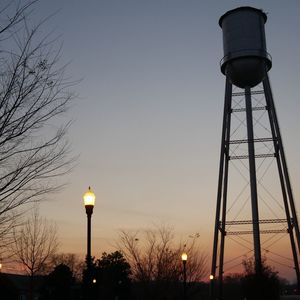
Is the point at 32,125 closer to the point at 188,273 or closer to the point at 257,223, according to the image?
the point at 257,223

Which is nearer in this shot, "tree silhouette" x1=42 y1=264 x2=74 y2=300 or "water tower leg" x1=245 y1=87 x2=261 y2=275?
"water tower leg" x1=245 y1=87 x2=261 y2=275

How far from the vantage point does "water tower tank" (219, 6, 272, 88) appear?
1372 inches

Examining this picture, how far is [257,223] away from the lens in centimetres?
3369

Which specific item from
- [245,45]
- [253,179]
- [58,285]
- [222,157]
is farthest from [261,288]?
[58,285]

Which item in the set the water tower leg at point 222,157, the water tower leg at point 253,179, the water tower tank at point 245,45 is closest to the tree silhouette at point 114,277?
the water tower leg at point 222,157

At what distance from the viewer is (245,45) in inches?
1375

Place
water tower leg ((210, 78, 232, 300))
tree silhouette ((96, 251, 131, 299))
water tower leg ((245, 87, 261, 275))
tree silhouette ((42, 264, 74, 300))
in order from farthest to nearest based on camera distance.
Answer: tree silhouette ((96, 251, 131, 299))
tree silhouette ((42, 264, 74, 300))
water tower leg ((210, 78, 232, 300))
water tower leg ((245, 87, 261, 275))

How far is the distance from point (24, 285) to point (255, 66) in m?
50.7

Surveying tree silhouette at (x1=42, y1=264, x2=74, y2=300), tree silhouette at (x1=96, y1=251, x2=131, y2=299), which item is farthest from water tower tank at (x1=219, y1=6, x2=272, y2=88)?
tree silhouette at (x1=96, y1=251, x2=131, y2=299)

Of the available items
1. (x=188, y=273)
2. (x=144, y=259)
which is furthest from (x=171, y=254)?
(x=188, y=273)

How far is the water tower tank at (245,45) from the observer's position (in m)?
34.8

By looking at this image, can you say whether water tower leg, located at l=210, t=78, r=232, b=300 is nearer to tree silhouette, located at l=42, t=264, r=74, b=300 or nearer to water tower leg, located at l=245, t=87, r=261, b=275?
water tower leg, located at l=245, t=87, r=261, b=275

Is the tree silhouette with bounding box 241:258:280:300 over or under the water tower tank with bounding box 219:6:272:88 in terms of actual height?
under

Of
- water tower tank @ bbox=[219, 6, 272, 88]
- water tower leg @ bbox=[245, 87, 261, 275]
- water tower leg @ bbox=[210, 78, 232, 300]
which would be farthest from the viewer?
water tower leg @ bbox=[210, 78, 232, 300]
